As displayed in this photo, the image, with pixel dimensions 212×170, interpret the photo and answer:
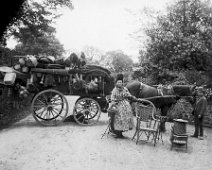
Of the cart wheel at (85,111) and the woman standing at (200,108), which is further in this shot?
the cart wheel at (85,111)

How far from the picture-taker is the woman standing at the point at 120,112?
7566 millimetres

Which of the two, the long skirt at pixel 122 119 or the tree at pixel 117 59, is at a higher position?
the tree at pixel 117 59

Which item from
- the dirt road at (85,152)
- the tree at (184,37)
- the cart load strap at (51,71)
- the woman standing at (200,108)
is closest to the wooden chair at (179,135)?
the dirt road at (85,152)

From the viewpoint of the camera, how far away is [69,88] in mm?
9242

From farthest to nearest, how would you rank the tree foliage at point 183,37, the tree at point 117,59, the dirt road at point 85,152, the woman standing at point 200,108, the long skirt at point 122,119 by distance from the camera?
the tree at point 117,59
the tree foliage at point 183,37
the woman standing at point 200,108
the long skirt at point 122,119
the dirt road at point 85,152

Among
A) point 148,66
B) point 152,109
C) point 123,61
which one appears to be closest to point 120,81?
point 152,109

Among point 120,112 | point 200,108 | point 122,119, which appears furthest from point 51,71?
point 200,108

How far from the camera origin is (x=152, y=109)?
7.69 m

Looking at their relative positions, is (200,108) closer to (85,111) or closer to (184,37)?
(85,111)

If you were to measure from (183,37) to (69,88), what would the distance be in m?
7.67

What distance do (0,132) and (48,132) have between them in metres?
1.42

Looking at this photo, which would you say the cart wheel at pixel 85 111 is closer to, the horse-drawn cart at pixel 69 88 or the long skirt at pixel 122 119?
the horse-drawn cart at pixel 69 88

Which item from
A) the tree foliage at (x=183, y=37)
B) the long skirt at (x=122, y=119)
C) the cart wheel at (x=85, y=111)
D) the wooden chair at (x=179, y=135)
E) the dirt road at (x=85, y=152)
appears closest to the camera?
the dirt road at (x=85, y=152)

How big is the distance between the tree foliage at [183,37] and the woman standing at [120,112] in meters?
6.72
